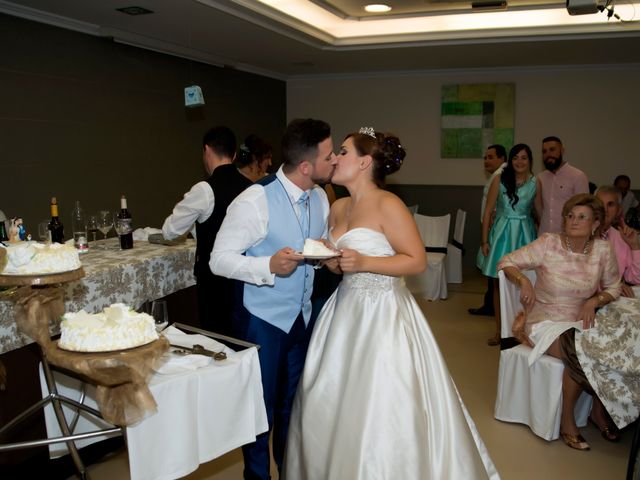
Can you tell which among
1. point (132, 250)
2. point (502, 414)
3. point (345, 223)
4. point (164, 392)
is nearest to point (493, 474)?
point (502, 414)

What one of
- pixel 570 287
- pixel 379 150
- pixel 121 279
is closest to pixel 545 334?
pixel 570 287

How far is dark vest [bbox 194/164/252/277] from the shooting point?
3.30 metres

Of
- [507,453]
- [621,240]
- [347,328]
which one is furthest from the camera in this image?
[621,240]

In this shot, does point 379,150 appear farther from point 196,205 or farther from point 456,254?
point 456,254

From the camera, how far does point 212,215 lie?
3.31 metres

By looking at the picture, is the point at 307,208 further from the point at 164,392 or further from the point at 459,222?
the point at 459,222

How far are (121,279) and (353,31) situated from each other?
14.5ft

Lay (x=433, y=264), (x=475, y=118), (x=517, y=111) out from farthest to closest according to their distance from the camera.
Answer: (x=475, y=118)
(x=517, y=111)
(x=433, y=264)

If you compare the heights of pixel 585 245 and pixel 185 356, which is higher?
pixel 585 245

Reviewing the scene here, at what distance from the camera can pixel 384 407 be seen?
94.3 inches

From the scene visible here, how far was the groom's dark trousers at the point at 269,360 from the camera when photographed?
2.47 m

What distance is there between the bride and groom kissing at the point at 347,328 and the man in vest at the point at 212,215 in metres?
0.78

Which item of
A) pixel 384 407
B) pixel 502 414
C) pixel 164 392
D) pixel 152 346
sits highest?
pixel 152 346

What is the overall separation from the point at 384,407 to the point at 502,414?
1.59 meters
